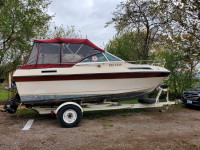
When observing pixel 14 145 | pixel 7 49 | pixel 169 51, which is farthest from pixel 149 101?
pixel 7 49

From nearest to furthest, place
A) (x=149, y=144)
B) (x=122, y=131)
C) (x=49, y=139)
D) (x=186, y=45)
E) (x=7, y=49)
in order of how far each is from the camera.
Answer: (x=149, y=144) → (x=49, y=139) → (x=122, y=131) → (x=7, y=49) → (x=186, y=45)

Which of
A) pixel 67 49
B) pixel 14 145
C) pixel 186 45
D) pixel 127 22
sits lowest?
pixel 14 145

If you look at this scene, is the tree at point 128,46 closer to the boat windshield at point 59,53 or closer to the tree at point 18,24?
the tree at point 18,24

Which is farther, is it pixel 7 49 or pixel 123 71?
pixel 7 49

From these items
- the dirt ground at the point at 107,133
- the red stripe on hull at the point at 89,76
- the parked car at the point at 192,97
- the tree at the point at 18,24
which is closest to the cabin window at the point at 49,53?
the red stripe on hull at the point at 89,76

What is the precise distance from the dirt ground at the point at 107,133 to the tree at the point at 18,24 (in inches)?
139

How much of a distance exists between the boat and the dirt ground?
2.58 feet

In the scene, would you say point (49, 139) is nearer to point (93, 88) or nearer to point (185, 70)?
point (93, 88)

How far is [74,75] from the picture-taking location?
5.37 metres

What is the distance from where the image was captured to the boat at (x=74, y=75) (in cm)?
520

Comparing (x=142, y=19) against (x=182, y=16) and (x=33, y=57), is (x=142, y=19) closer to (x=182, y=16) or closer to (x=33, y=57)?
(x=182, y=16)

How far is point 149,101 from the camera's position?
248 inches

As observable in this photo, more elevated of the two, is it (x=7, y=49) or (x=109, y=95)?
(x=7, y=49)

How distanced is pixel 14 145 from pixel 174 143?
332cm
